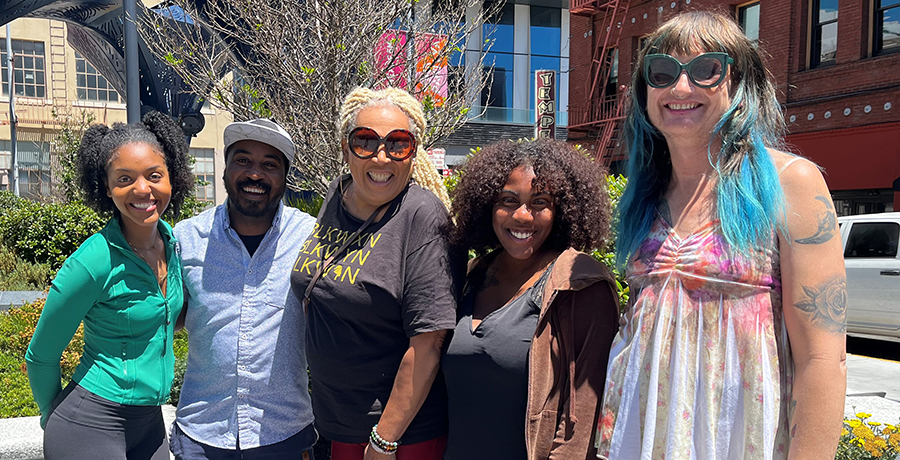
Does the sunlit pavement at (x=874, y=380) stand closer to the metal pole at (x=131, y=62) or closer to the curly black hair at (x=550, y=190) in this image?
the curly black hair at (x=550, y=190)

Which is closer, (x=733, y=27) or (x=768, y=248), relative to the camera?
(x=768, y=248)

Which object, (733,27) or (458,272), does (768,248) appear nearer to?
(733,27)

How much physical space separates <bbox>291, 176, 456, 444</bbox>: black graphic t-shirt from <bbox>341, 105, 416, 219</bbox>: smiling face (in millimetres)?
70

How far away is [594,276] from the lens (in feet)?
6.71

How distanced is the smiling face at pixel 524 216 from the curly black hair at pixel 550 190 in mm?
31

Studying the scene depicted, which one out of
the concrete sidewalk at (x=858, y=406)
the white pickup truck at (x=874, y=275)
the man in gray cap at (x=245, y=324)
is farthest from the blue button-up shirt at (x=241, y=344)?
the white pickup truck at (x=874, y=275)

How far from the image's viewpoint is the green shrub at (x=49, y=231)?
10438mm

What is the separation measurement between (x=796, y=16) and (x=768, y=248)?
47.5ft

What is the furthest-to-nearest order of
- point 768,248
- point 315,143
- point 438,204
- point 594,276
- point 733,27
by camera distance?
point 315,143, point 438,204, point 594,276, point 733,27, point 768,248

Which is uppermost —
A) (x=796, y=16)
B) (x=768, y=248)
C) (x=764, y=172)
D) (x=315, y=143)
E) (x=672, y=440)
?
(x=796, y=16)

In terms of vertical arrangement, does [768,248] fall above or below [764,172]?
below

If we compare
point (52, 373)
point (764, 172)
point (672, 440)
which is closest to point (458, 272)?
point (672, 440)

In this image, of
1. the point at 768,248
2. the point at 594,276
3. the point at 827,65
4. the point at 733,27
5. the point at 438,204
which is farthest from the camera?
the point at 827,65

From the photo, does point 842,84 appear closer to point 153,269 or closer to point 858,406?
point 858,406
